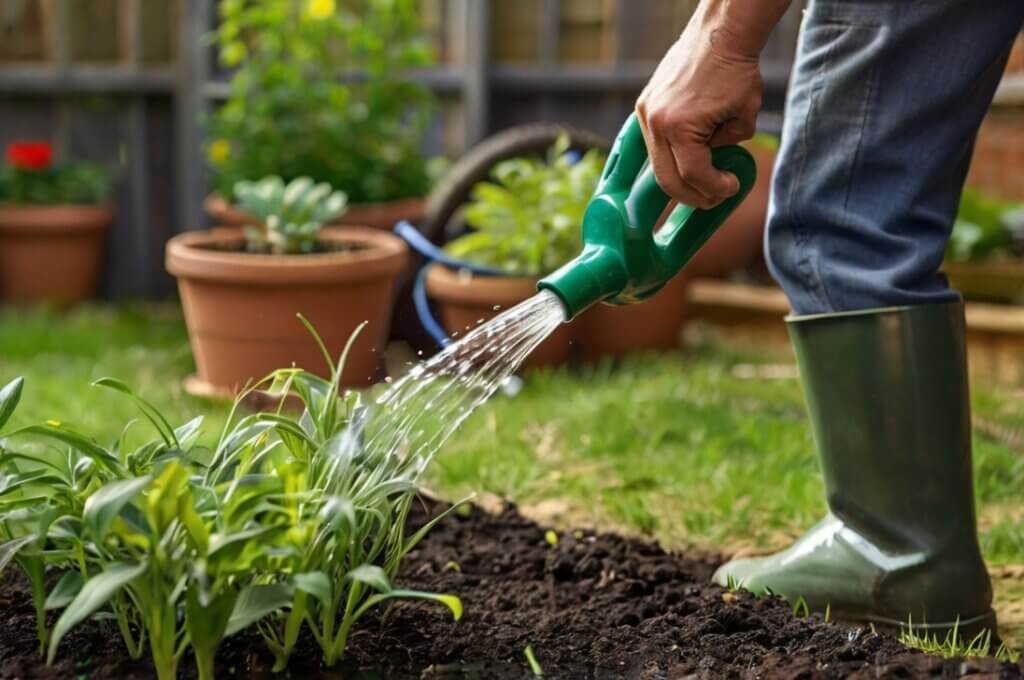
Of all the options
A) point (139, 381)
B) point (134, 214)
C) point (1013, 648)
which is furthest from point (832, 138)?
point (134, 214)

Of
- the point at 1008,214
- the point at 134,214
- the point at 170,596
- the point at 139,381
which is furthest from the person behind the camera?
the point at 134,214

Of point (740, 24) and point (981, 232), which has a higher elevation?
point (740, 24)

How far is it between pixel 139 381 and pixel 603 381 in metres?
1.11

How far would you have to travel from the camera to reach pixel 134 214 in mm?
4812

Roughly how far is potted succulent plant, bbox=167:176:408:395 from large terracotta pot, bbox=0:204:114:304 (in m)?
1.61

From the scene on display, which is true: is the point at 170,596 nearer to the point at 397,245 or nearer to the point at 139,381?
the point at 397,245

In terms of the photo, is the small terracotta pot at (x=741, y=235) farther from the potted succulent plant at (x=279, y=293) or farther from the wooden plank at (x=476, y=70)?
the potted succulent plant at (x=279, y=293)

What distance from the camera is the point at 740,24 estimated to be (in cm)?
151

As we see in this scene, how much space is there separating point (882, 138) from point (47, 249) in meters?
3.46

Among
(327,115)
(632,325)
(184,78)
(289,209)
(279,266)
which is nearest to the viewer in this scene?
(279,266)

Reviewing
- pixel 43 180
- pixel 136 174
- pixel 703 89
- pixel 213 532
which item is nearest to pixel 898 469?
pixel 703 89

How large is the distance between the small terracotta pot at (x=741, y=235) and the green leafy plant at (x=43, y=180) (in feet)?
6.65

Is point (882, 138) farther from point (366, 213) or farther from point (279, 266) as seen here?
point (366, 213)

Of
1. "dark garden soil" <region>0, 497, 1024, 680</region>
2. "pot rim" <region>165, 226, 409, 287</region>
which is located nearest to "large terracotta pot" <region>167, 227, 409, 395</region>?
"pot rim" <region>165, 226, 409, 287</region>
